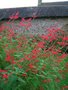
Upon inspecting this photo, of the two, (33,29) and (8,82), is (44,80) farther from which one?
(33,29)

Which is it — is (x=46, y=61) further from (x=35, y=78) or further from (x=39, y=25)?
(x=39, y=25)

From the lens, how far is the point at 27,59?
128 inches

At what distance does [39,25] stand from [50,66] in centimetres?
341

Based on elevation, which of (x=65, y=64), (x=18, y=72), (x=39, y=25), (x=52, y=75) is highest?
(x=18, y=72)

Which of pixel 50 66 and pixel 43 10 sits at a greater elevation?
pixel 50 66

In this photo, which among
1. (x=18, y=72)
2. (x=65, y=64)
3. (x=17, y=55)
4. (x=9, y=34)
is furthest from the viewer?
(x=65, y=64)

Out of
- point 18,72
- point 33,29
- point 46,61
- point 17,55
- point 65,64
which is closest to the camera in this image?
point 18,72

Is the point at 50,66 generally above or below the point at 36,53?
below

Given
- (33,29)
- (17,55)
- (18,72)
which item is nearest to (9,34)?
(17,55)

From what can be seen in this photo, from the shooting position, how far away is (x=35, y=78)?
3287 millimetres

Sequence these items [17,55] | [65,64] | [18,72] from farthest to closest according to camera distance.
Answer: [65,64] < [17,55] < [18,72]

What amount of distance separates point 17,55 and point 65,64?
1.14 meters

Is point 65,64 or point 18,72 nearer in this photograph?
point 18,72

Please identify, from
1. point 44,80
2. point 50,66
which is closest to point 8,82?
point 44,80
